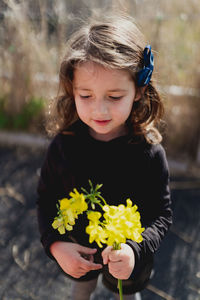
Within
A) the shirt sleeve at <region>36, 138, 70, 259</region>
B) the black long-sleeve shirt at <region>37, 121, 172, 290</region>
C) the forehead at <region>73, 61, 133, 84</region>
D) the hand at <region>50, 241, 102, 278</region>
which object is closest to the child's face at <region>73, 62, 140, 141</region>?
the forehead at <region>73, 61, 133, 84</region>

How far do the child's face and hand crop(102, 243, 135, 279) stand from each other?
506 mm

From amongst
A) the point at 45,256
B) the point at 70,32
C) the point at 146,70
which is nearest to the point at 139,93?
the point at 146,70

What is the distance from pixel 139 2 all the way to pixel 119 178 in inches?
101

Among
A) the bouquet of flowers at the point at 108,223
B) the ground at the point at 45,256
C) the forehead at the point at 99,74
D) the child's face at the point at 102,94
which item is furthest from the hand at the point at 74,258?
the ground at the point at 45,256

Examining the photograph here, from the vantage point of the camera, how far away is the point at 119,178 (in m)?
1.43

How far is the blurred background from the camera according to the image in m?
3.28

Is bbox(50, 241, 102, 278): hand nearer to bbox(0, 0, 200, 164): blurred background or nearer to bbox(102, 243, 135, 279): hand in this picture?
bbox(102, 243, 135, 279): hand

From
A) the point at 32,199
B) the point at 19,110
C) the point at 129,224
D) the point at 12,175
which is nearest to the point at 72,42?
the point at 129,224

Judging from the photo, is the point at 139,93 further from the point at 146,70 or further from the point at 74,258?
the point at 74,258

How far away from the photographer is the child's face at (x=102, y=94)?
1.22 m

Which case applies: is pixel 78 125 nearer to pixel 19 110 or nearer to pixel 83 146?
pixel 83 146

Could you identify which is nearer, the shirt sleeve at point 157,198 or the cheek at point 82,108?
the cheek at point 82,108

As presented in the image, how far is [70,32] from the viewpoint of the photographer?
313 centimetres

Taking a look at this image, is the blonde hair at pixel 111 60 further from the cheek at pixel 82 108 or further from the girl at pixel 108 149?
the cheek at pixel 82 108
